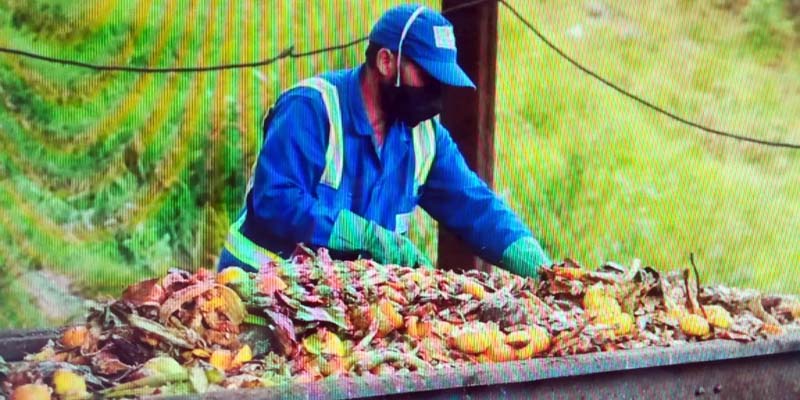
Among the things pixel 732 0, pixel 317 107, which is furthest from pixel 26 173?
pixel 732 0

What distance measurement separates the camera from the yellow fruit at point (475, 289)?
3.29m

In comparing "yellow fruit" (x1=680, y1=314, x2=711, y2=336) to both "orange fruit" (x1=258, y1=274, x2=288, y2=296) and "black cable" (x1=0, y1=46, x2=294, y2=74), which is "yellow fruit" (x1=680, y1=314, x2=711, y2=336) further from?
"black cable" (x1=0, y1=46, x2=294, y2=74)

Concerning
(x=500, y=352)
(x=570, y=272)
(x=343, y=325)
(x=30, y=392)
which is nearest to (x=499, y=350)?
(x=500, y=352)

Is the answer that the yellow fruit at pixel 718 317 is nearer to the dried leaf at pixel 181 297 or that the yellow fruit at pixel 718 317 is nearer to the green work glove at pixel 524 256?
the green work glove at pixel 524 256

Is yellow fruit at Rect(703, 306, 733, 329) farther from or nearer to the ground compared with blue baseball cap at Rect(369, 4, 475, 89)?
nearer to the ground

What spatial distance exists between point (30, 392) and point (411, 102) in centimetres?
147

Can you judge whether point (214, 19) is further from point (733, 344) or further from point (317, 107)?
point (733, 344)

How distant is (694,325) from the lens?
343 cm

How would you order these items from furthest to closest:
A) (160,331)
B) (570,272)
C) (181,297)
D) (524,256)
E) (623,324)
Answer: (524,256) → (570,272) → (623,324) → (181,297) → (160,331)

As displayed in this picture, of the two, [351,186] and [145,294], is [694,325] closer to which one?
[351,186]

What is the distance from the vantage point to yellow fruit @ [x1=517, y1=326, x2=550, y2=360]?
3104 millimetres

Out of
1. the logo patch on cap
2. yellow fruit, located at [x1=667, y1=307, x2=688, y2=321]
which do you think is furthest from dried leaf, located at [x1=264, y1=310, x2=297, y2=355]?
yellow fruit, located at [x1=667, y1=307, x2=688, y2=321]

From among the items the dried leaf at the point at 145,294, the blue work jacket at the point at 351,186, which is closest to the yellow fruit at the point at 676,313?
the blue work jacket at the point at 351,186

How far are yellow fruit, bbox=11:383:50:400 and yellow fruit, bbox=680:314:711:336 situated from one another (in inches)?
74.7
